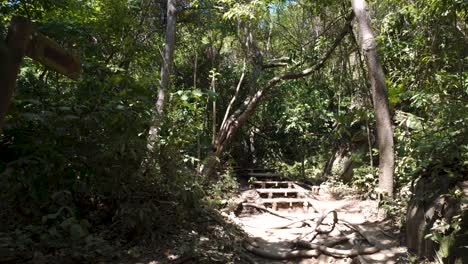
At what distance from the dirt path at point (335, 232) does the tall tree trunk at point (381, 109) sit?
69cm

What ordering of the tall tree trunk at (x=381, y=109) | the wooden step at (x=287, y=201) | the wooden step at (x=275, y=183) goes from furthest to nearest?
the wooden step at (x=275, y=183), the wooden step at (x=287, y=201), the tall tree trunk at (x=381, y=109)

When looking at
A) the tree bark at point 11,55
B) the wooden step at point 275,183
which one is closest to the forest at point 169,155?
the tree bark at point 11,55

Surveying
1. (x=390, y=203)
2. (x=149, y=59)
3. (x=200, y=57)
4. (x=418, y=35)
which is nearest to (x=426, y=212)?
(x=390, y=203)

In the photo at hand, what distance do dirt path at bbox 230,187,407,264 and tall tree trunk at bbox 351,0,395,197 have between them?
2.27ft

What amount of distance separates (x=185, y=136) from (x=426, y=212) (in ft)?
10.5

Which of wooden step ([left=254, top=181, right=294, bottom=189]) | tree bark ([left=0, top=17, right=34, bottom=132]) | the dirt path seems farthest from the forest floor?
wooden step ([left=254, top=181, right=294, bottom=189])

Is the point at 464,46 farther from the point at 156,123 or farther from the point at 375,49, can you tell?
the point at 156,123

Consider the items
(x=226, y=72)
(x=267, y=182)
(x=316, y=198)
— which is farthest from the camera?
(x=226, y=72)

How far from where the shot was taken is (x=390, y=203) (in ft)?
20.5

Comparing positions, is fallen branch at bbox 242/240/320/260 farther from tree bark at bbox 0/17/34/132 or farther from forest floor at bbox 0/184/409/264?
tree bark at bbox 0/17/34/132

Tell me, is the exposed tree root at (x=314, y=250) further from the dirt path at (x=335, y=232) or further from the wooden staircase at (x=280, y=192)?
the wooden staircase at (x=280, y=192)

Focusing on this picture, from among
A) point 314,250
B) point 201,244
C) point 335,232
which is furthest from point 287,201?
point 201,244

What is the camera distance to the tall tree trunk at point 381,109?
6.57 metres

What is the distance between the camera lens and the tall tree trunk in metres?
6.57
